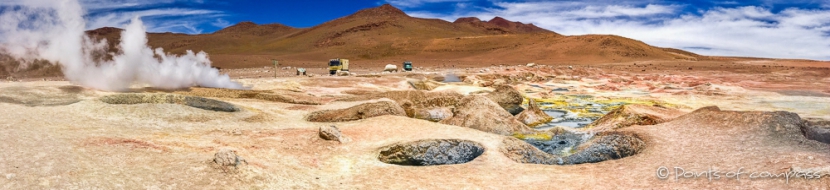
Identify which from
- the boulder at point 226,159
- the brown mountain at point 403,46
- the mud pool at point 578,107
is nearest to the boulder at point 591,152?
the boulder at point 226,159

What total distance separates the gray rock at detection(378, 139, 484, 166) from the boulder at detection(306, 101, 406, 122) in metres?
4.81

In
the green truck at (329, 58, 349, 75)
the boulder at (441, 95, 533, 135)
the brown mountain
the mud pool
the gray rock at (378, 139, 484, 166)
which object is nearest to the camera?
the gray rock at (378, 139, 484, 166)

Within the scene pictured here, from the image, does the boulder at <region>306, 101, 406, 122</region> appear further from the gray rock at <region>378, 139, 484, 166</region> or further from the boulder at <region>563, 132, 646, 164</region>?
the boulder at <region>563, 132, 646, 164</region>

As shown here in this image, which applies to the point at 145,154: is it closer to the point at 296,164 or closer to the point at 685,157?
the point at 296,164

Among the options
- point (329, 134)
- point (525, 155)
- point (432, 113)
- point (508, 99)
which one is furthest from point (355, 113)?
point (508, 99)

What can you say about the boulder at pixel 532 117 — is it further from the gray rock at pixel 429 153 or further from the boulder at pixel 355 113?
the gray rock at pixel 429 153

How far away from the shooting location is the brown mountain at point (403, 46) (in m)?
89.1

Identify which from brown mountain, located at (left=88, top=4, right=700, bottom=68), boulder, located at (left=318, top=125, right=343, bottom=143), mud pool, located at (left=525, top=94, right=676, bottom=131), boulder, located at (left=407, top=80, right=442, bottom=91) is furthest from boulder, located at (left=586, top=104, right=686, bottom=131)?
brown mountain, located at (left=88, top=4, right=700, bottom=68)

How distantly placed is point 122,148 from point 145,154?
601 mm

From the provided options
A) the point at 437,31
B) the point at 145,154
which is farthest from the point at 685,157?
the point at 437,31

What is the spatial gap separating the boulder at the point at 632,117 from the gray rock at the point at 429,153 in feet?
19.4

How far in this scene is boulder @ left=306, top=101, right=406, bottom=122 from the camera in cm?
1611

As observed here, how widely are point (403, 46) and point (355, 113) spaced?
309 feet

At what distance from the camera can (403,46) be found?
10981cm
